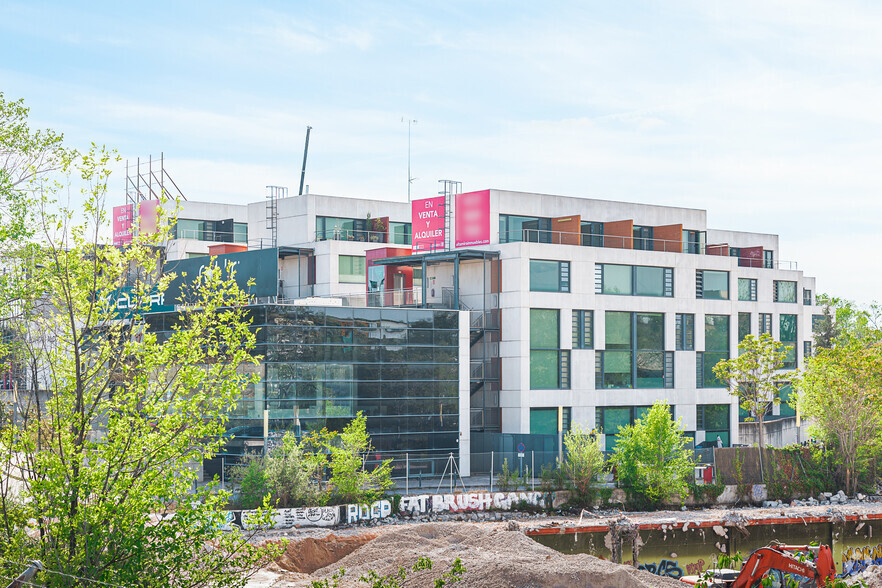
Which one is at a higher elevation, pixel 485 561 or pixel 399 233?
pixel 399 233

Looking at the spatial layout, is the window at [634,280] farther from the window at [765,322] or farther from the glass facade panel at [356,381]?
the window at [765,322]

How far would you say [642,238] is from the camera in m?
72.7

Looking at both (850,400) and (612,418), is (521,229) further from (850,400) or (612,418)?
(850,400)

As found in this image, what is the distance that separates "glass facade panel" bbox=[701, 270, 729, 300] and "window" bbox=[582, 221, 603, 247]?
758 cm

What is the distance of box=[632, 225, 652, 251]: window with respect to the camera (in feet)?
239

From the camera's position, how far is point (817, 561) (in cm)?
2972

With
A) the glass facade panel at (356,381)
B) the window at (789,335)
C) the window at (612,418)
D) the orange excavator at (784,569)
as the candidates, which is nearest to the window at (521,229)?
the glass facade panel at (356,381)

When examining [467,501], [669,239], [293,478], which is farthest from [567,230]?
[293,478]

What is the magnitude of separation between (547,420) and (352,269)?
2420 cm

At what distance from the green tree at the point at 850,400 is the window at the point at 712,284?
11.4 m

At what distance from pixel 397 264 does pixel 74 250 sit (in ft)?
160

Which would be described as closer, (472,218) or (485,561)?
(485,561)

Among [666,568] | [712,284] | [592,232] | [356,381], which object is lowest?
[666,568]

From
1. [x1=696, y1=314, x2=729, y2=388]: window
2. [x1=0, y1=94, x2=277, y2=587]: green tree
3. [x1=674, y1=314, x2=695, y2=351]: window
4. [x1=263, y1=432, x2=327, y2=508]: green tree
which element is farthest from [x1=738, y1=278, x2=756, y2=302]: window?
[x1=0, y1=94, x2=277, y2=587]: green tree
